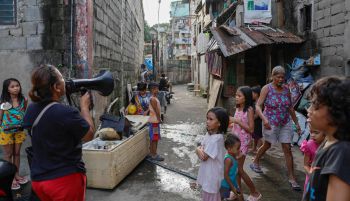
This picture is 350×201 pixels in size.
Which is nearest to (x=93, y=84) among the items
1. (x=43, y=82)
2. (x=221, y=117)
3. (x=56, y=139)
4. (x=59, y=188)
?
(x=43, y=82)

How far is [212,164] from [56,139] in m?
1.59

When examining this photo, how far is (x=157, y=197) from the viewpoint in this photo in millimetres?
4160

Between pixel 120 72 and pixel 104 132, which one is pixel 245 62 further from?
pixel 104 132

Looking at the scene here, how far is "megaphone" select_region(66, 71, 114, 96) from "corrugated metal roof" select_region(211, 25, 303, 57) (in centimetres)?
582

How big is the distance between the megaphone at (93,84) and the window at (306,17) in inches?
282

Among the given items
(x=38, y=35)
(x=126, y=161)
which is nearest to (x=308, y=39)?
(x=126, y=161)

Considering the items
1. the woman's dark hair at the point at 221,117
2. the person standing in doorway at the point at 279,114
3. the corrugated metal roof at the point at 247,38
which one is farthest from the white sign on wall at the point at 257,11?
the woman's dark hair at the point at 221,117

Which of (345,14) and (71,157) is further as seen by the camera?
(345,14)

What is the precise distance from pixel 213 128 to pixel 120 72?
6.83 meters

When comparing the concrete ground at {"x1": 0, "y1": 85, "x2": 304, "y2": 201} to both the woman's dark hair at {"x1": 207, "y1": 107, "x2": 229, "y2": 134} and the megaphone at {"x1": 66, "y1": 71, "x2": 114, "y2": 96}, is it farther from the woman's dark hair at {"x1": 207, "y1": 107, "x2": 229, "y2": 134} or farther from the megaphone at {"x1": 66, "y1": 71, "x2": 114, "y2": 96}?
the megaphone at {"x1": 66, "y1": 71, "x2": 114, "y2": 96}

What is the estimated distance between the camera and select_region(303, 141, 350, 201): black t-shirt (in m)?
1.32

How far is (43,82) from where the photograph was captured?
7.09ft

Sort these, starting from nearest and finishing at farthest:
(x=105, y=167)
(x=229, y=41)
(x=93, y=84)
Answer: (x=93, y=84)
(x=105, y=167)
(x=229, y=41)

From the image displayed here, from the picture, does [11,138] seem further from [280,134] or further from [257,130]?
[257,130]
